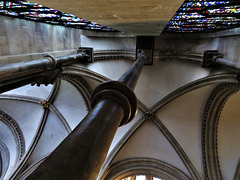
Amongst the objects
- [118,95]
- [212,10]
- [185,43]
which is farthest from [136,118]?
[118,95]

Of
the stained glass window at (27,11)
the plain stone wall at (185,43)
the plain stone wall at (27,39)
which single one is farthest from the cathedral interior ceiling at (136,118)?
the stained glass window at (27,11)

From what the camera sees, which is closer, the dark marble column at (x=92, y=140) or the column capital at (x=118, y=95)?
the dark marble column at (x=92, y=140)

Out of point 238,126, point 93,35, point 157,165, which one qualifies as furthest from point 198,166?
point 93,35

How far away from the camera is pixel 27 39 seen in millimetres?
4969

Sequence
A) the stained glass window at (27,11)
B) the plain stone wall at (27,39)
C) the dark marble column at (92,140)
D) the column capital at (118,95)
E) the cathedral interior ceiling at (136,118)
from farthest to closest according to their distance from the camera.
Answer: the cathedral interior ceiling at (136,118), the plain stone wall at (27,39), the stained glass window at (27,11), the column capital at (118,95), the dark marble column at (92,140)

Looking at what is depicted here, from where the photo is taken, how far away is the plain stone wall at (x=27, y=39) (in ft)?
13.8

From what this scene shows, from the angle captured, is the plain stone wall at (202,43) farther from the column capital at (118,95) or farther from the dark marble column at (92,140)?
the dark marble column at (92,140)

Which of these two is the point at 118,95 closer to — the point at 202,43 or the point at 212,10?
the point at 212,10

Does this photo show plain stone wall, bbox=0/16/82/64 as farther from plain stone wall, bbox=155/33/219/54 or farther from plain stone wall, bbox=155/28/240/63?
plain stone wall, bbox=155/28/240/63

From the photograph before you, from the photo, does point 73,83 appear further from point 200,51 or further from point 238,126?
point 238,126

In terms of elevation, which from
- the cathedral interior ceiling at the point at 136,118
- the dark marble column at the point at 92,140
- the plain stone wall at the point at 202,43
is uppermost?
the plain stone wall at the point at 202,43

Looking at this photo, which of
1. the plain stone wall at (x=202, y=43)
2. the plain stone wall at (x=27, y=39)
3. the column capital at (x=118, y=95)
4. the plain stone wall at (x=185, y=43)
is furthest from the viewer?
the plain stone wall at (x=185, y=43)

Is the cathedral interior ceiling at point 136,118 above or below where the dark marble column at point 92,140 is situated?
above

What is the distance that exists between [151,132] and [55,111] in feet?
16.6
